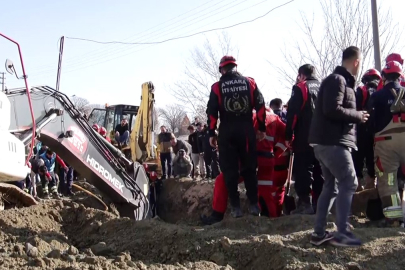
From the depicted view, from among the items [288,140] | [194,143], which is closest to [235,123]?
[288,140]

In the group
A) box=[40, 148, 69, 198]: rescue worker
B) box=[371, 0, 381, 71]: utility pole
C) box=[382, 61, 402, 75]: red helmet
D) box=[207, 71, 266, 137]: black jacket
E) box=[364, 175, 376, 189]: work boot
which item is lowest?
box=[364, 175, 376, 189]: work boot

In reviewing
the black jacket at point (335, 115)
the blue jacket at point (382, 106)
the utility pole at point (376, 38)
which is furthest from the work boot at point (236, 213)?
the utility pole at point (376, 38)

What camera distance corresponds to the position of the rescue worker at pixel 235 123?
725 cm

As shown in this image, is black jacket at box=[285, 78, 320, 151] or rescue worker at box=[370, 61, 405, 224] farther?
black jacket at box=[285, 78, 320, 151]

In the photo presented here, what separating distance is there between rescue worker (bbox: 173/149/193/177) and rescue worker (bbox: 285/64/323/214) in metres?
8.08

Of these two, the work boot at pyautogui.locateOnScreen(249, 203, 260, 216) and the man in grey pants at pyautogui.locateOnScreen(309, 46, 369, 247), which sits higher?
the man in grey pants at pyautogui.locateOnScreen(309, 46, 369, 247)

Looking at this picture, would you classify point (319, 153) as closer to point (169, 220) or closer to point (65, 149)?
point (65, 149)

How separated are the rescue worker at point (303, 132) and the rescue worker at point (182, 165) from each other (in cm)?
808

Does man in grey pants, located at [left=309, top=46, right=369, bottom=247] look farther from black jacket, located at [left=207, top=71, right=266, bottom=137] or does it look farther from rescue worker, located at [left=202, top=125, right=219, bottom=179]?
rescue worker, located at [left=202, top=125, right=219, bottom=179]

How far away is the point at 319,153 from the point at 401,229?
1446 mm

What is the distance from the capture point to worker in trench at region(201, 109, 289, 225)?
7594mm

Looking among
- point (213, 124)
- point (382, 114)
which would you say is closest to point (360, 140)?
point (382, 114)

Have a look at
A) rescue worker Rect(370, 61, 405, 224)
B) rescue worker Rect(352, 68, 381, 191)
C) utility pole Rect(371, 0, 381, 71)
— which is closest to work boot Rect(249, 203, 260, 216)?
rescue worker Rect(370, 61, 405, 224)

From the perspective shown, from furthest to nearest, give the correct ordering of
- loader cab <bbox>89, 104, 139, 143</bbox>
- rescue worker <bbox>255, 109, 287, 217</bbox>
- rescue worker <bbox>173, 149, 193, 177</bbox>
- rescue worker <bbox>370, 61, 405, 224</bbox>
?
loader cab <bbox>89, 104, 139, 143</bbox>
rescue worker <bbox>173, 149, 193, 177</bbox>
rescue worker <bbox>255, 109, 287, 217</bbox>
rescue worker <bbox>370, 61, 405, 224</bbox>
